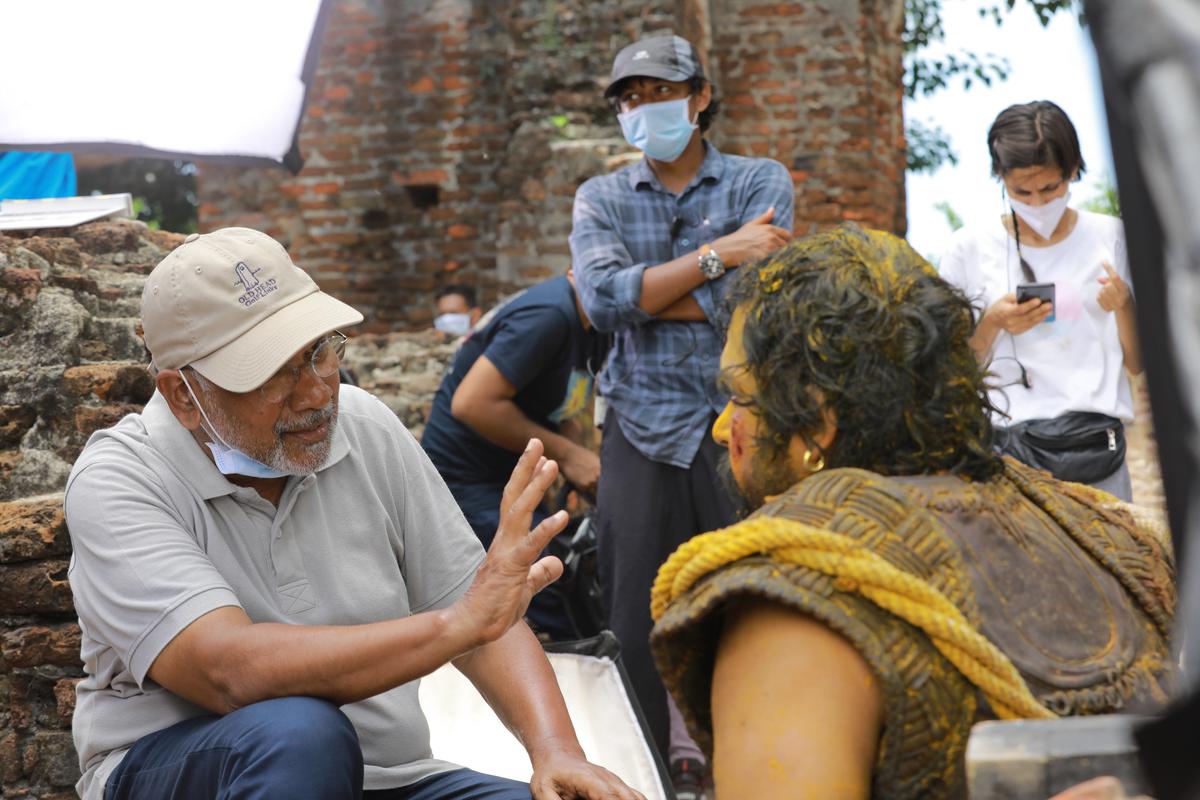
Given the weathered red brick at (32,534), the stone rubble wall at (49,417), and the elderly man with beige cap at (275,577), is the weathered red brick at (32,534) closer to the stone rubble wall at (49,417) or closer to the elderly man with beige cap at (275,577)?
the stone rubble wall at (49,417)

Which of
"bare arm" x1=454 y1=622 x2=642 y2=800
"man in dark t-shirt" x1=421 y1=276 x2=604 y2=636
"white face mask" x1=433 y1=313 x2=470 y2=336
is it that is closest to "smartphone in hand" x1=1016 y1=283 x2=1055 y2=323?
"man in dark t-shirt" x1=421 y1=276 x2=604 y2=636

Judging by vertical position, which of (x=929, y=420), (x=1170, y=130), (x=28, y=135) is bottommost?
(x=929, y=420)

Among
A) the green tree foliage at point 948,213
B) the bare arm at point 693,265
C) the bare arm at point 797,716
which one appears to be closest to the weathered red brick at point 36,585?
the bare arm at point 693,265

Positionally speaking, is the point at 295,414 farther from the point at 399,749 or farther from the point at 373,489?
the point at 399,749

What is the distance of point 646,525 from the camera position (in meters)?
3.32

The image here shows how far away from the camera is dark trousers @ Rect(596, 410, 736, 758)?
10.9 feet

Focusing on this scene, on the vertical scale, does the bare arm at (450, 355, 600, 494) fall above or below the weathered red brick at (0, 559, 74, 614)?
above

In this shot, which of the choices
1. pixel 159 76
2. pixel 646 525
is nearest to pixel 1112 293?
pixel 646 525

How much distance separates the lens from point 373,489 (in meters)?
2.14

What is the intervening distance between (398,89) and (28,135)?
3.70 metres

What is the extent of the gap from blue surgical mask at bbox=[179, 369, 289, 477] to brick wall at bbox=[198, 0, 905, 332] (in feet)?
17.8

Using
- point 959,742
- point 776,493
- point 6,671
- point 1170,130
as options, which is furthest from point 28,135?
point 1170,130

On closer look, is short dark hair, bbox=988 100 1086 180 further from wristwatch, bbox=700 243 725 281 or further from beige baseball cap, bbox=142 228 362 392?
beige baseball cap, bbox=142 228 362 392

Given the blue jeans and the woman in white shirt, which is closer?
the blue jeans
